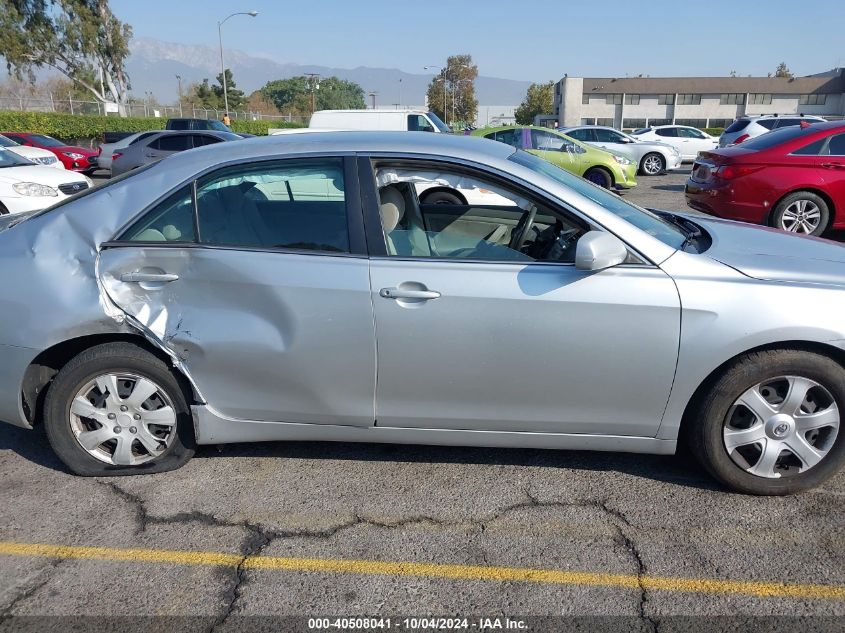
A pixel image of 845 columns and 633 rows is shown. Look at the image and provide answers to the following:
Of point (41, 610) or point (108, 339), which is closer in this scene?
point (41, 610)

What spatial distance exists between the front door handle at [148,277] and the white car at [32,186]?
6.13m

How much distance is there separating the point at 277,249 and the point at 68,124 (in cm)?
3556

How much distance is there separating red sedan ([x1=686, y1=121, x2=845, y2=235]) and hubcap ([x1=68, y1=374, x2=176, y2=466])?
24.7 feet

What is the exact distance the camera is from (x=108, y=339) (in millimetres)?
3201

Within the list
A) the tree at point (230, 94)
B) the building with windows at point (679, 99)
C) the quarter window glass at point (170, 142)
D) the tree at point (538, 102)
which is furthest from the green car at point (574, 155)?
Result: the tree at point (538, 102)

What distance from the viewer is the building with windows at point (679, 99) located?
233 ft

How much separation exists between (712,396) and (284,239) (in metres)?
2.11

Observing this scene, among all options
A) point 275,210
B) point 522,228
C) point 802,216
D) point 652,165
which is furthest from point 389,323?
point 652,165

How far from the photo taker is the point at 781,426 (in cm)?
297

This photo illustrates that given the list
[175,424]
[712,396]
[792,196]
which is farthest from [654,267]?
[792,196]

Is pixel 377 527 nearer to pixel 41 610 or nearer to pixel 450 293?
pixel 450 293

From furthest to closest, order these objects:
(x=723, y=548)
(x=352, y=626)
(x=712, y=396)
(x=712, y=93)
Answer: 1. (x=712, y=93)
2. (x=712, y=396)
3. (x=723, y=548)
4. (x=352, y=626)

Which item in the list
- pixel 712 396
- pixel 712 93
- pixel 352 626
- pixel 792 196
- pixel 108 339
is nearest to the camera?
pixel 352 626

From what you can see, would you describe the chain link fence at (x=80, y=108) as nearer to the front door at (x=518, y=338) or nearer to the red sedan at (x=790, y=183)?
the red sedan at (x=790, y=183)
